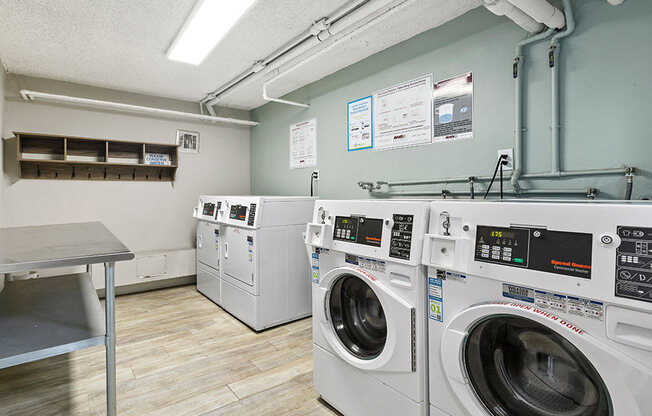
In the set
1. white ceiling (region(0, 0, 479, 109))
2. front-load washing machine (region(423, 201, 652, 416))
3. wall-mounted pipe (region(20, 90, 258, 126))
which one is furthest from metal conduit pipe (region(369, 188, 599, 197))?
wall-mounted pipe (region(20, 90, 258, 126))

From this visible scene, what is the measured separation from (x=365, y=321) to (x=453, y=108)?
151cm

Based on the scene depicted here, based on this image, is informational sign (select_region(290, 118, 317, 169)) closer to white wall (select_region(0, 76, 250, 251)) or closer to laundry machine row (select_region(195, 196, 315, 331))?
laundry machine row (select_region(195, 196, 315, 331))

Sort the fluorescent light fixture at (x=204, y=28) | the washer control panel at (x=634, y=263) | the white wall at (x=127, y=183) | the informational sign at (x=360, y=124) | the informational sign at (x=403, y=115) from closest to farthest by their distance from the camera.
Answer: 1. the washer control panel at (x=634, y=263)
2. the fluorescent light fixture at (x=204, y=28)
3. the informational sign at (x=403, y=115)
4. the informational sign at (x=360, y=124)
5. the white wall at (x=127, y=183)

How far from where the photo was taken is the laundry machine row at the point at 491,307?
3.05 ft

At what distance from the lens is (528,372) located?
120 cm

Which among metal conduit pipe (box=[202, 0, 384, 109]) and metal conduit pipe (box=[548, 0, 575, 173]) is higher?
metal conduit pipe (box=[202, 0, 384, 109])

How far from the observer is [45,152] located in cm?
346

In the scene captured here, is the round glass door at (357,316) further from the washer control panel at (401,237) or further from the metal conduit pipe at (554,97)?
the metal conduit pipe at (554,97)

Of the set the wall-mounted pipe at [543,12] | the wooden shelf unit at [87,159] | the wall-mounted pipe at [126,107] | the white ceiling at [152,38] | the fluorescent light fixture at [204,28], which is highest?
the white ceiling at [152,38]

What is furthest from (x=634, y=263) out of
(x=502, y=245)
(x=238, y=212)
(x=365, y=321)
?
(x=238, y=212)

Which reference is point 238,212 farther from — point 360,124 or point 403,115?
point 403,115

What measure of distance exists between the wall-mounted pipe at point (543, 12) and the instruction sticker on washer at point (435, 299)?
1.33 metres

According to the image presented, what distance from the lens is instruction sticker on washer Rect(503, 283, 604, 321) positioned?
3.19 ft

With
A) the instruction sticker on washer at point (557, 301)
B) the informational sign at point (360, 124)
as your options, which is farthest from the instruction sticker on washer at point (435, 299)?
the informational sign at point (360, 124)
